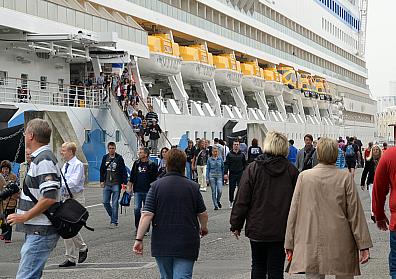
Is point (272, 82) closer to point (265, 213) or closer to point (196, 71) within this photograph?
point (196, 71)

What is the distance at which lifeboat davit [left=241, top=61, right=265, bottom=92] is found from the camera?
59375 mm

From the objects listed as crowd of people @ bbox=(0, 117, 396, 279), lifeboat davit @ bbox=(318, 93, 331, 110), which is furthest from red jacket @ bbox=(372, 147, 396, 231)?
lifeboat davit @ bbox=(318, 93, 331, 110)

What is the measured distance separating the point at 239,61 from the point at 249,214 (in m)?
54.6

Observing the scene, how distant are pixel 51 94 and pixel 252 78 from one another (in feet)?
97.4

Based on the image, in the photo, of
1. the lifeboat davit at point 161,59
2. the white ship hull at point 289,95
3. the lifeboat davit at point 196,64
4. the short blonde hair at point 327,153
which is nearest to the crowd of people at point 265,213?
the short blonde hair at point 327,153

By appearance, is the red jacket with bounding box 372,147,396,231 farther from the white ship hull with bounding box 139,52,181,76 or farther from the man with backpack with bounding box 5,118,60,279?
the white ship hull with bounding box 139,52,181,76

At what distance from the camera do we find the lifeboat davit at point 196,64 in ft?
159

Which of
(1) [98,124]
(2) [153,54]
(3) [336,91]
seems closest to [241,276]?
(1) [98,124]

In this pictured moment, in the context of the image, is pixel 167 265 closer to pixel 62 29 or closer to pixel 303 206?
pixel 303 206

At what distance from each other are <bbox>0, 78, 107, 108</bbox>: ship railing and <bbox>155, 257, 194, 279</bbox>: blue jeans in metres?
21.4

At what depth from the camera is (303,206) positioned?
6.66 meters

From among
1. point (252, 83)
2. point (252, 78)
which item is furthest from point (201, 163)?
point (252, 83)

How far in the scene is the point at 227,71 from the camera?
180 ft

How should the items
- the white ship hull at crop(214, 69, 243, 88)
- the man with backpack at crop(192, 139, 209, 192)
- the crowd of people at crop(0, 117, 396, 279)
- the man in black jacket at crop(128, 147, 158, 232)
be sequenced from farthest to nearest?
the white ship hull at crop(214, 69, 243, 88), the man with backpack at crop(192, 139, 209, 192), the man in black jacket at crop(128, 147, 158, 232), the crowd of people at crop(0, 117, 396, 279)
